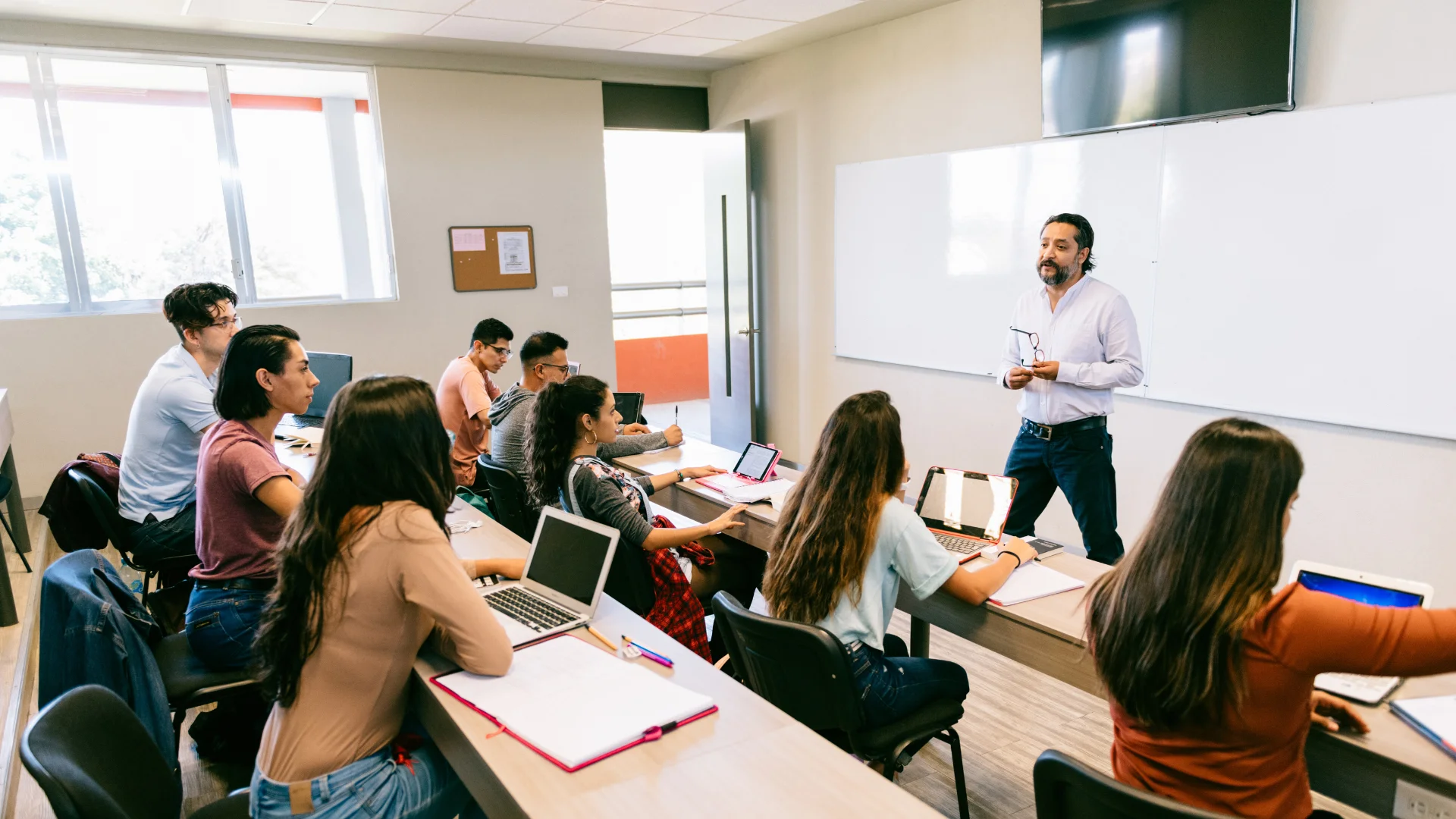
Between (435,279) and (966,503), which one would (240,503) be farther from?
(435,279)

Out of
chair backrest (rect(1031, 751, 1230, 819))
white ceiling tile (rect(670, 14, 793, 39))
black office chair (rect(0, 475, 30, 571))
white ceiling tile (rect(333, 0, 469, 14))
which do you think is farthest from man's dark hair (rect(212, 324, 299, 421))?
white ceiling tile (rect(670, 14, 793, 39))

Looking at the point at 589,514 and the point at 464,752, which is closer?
the point at 464,752

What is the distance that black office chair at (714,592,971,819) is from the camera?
68.2 inches

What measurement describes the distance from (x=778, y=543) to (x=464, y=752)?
2.74 ft

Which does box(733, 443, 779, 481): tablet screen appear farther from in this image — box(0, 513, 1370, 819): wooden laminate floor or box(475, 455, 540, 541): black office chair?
box(0, 513, 1370, 819): wooden laminate floor

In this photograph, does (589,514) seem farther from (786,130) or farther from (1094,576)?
(786,130)

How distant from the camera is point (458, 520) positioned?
270 centimetres

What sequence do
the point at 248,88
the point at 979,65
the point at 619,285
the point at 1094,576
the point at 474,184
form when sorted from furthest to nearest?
1. the point at 619,285
2. the point at 474,184
3. the point at 248,88
4. the point at 979,65
5. the point at 1094,576

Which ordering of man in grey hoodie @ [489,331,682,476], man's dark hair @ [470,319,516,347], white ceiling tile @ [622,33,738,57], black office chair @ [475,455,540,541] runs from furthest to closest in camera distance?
white ceiling tile @ [622,33,738,57] → man's dark hair @ [470,319,516,347] → man in grey hoodie @ [489,331,682,476] → black office chair @ [475,455,540,541]

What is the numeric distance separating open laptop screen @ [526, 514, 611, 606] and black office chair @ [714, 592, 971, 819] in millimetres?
272

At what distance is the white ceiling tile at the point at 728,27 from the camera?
480cm

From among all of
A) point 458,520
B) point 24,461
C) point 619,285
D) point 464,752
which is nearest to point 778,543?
point 464,752

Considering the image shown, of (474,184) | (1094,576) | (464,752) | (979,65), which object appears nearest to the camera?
(464,752)

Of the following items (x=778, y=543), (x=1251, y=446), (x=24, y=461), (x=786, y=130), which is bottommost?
(x=24, y=461)
